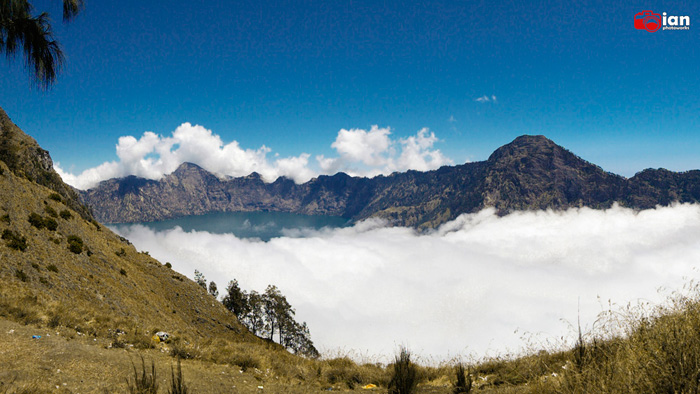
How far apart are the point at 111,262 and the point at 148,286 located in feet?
22.4

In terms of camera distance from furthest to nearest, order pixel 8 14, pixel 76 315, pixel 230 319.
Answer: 1. pixel 230 319
2. pixel 76 315
3. pixel 8 14

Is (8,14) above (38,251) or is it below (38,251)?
above

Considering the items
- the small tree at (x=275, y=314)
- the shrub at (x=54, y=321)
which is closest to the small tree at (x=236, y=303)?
the small tree at (x=275, y=314)

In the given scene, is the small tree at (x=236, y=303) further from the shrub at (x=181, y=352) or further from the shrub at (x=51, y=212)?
the shrub at (x=181, y=352)

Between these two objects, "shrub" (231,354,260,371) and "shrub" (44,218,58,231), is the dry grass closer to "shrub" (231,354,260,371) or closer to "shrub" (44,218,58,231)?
A: "shrub" (231,354,260,371)

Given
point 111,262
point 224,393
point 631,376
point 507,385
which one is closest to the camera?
point 631,376

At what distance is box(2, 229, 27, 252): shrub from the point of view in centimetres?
2127

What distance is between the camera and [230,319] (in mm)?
48219

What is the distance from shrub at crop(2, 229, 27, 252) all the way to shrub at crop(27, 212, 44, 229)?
14.0ft

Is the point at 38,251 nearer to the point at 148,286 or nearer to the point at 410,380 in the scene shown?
the point at 148,286

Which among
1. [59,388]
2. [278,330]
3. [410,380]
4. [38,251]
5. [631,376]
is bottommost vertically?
[278,330]

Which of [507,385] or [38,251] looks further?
[38,251]

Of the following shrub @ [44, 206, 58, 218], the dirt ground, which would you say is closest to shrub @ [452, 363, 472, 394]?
the dirt ground

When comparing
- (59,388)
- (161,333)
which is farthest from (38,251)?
(59,388)
